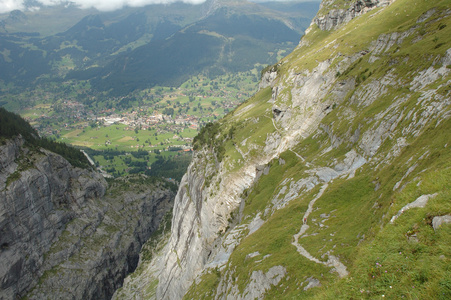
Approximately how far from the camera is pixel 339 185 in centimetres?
3869

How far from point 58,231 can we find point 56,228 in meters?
1.61

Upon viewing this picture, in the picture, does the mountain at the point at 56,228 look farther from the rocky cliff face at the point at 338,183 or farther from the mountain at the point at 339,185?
the mountain at the point at 339,185

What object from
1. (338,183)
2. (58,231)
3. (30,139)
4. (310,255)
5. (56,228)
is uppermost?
(30,139)

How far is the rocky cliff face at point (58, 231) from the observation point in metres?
102

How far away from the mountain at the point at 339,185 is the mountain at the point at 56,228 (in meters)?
34.7

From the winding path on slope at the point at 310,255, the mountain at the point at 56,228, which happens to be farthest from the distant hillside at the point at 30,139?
the winding path on slope at the point at 310,255

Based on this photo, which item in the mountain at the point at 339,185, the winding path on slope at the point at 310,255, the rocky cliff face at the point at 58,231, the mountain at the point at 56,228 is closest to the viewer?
the mountain at the point at 339,185

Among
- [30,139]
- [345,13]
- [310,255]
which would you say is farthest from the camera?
[345,13]

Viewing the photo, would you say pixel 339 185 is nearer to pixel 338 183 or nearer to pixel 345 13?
pixel 338 183

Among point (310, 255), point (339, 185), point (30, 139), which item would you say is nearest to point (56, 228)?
point (30, 139)

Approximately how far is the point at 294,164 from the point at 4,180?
106551 millimetres

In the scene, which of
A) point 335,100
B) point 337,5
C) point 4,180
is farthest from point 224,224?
point 337,5

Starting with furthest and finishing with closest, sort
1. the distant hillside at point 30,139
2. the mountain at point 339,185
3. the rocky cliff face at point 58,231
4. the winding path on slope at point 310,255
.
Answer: the distant hillside at point 30,139 < the rocky cliff face at point 58,231 < the winding path on slope at point 310,255 < the mountain at point 339,185

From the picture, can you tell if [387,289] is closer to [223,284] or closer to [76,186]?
[223,284]
